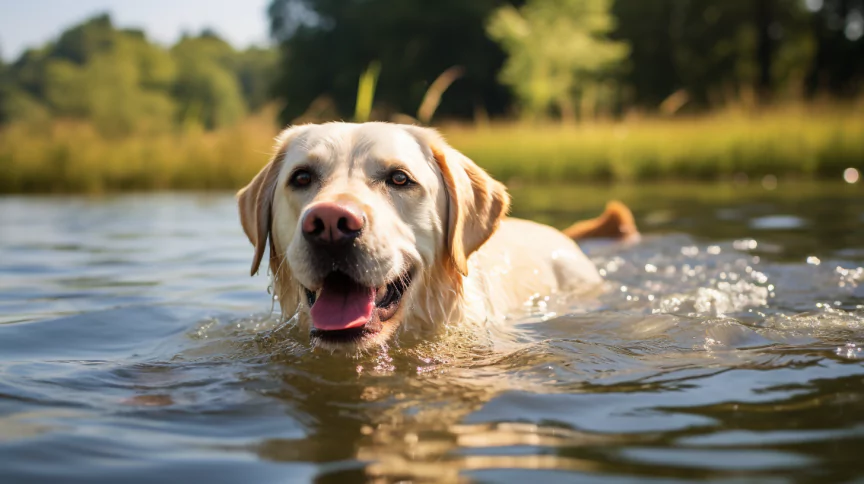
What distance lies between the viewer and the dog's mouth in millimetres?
3375

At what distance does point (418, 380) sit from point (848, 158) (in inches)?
573

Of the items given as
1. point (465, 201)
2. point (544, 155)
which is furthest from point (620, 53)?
point (465, 201)

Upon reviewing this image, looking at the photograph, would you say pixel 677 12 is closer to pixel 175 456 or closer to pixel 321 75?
pixel 321 75

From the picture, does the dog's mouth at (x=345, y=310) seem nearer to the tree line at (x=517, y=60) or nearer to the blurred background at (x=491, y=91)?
the blurred background at (x=491, y=91)

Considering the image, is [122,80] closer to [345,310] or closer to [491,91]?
[491,91]

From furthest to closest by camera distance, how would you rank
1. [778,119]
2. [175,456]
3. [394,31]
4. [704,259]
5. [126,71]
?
[126,71]
[394,31]
[778,119]
[704,259]
[175,456]

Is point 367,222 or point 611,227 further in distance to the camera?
point 611,227

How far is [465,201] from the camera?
407cm

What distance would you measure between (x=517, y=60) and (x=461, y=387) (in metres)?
32.4

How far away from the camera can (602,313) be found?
456cm

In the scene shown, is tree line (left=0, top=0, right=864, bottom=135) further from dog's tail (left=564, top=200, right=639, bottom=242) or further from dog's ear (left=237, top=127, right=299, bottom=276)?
dog's ear (left=237, top=127, right=299, bottom=276)

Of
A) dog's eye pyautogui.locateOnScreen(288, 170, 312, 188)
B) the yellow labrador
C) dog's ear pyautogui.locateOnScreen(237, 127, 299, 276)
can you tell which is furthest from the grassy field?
dog's eye pyautogui.locateOnScreen(288, 170, 312, 188)

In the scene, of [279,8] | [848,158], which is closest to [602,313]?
[848,158]

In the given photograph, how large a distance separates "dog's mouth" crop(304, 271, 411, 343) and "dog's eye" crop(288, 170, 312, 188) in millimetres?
528
